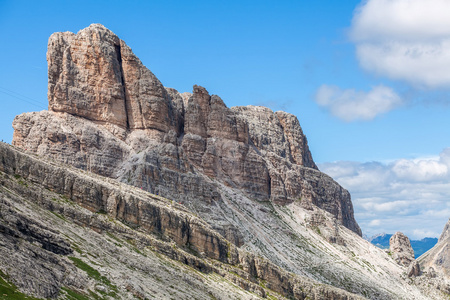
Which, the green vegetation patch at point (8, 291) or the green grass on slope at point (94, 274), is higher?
the green grass on slope at point (94, 274)

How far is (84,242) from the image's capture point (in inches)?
4732

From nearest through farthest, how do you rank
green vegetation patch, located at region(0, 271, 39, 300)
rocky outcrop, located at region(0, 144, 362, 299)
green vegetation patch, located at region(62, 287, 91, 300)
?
green vegetation patch, located at region(0, 271, 39, 300) → green vegetation patch, located at region(62, 287, 91, 300) → rocky outcrop, located at region(0, 144, 362, 299)

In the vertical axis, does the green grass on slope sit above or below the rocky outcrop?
below

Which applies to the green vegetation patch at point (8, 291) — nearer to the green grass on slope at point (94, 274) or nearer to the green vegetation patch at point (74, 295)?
the green vegetation patch at point (74, 295)

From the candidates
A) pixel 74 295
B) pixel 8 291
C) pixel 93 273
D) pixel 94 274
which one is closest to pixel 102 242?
pixel 93 273

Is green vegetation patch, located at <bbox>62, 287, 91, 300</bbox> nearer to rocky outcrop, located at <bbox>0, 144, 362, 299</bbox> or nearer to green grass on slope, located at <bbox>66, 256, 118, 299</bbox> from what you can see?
rocky outcrop, located at <bbox>0, 144, 362, 299</bbox>

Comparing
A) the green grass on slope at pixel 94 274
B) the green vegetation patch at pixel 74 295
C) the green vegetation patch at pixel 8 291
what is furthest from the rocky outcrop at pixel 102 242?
the green vegetation patch at pixel 8 291

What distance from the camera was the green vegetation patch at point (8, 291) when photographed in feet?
238

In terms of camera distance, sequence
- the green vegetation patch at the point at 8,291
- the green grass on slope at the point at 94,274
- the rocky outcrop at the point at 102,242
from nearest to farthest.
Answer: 1. the green vegetation patch at the point at 8,291
2. the rocky outcrop at the point at 102,242
3. the green grass on slope at the point at 94,274

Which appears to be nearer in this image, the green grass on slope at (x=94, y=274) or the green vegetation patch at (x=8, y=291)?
the green vegetation patch at (x=8, y=291)

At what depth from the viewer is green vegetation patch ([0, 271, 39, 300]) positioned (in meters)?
72.5

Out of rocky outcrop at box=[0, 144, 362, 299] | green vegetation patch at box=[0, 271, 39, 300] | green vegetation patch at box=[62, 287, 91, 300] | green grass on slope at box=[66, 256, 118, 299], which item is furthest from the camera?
green grass on slope at box=[66, 256, 118, 299]

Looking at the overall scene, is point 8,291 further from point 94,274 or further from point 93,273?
point 93,273

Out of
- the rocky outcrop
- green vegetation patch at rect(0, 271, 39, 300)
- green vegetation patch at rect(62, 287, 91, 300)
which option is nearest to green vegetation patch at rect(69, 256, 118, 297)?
the rocky outcrop
